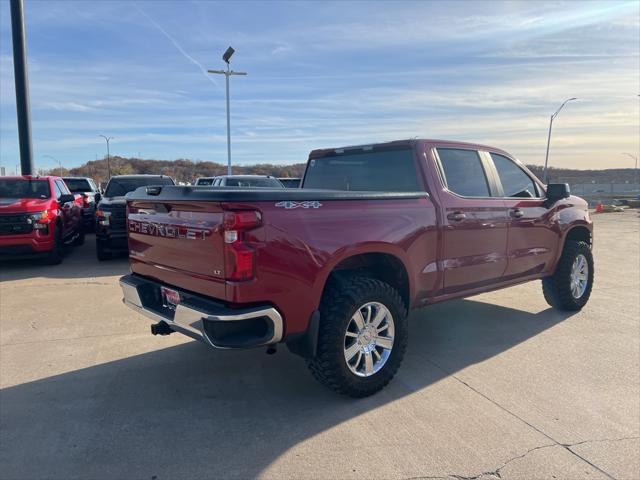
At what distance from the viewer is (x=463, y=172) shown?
4852mm

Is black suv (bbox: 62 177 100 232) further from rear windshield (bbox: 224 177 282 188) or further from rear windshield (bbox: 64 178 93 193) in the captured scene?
rear windshield (bbox: 224 177 282 188)

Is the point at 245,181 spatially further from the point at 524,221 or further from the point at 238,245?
the point at 238,245

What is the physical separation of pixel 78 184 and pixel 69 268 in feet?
26.5

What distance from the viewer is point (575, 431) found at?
3307 millimetres

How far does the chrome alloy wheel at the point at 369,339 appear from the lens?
12.3 ft

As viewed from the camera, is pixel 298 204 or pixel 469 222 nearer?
pixel 298 204

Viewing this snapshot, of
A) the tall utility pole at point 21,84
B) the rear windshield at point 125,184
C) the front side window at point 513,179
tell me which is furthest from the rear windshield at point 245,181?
the front side window at point 513,179

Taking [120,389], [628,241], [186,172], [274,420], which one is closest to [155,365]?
[120,389]

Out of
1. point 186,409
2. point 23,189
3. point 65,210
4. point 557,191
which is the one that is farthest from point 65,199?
point 557,191

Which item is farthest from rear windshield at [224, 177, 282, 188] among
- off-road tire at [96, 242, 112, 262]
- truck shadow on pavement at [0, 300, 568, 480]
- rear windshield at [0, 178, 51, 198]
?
truck shadow on pavement at [0, 300, 568, 480]

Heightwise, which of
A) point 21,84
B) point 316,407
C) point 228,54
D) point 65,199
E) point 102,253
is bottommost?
point 316,407

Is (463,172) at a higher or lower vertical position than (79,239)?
higher

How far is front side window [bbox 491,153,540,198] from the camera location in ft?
17.5

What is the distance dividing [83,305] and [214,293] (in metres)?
4.20
